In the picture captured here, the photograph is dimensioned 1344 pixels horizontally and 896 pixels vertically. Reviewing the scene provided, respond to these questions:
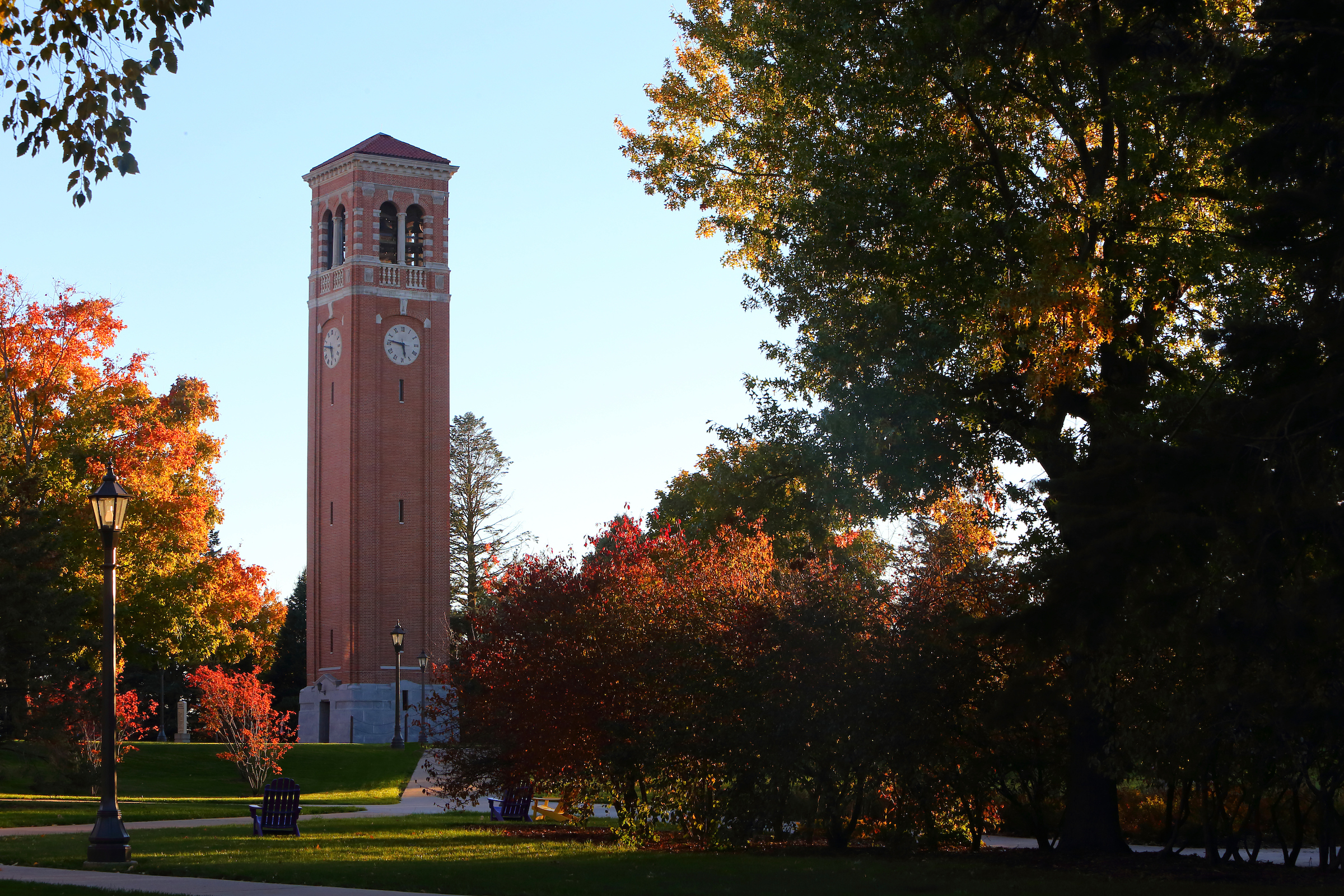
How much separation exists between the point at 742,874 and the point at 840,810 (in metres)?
3.80

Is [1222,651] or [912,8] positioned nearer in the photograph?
[1222,651]

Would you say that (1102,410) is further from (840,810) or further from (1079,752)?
(840,810)

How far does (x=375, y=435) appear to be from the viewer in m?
60.8

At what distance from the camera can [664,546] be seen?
2538cm

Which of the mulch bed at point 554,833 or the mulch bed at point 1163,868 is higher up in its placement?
the mulch bed at point 1163,868

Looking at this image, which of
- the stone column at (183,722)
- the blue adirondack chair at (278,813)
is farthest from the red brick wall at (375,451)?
the blue adirondack chair at (278,813)

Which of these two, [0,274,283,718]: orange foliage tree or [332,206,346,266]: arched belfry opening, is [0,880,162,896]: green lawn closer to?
[0,274,283,718]: orange foliage tree

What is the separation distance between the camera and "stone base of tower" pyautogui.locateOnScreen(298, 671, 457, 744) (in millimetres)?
57938

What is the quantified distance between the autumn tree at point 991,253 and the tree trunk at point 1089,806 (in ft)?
0.08

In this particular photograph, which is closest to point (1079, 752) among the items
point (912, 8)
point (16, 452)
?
point (912, 8)

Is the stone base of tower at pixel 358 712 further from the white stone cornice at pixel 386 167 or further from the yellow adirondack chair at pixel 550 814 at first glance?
the yellow adirondack chair at pixel 550 814

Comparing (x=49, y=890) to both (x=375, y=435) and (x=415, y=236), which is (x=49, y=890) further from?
(x=415, y=236)

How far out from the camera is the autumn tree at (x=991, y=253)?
16078 mm

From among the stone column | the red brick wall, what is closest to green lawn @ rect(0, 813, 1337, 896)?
the red brick wall
